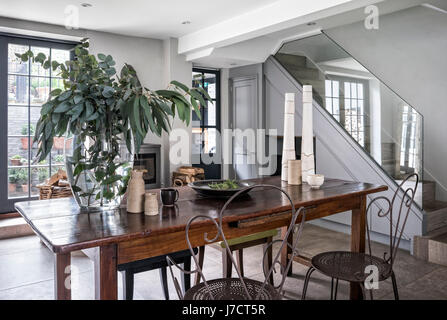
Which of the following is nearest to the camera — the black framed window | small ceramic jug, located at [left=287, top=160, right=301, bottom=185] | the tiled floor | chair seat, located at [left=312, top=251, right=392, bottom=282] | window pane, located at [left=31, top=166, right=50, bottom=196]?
chair seat, located at [left=312, top=251, right=392, bottom=282]

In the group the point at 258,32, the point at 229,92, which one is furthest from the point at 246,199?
the point at 229,92

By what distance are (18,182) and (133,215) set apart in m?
3.77

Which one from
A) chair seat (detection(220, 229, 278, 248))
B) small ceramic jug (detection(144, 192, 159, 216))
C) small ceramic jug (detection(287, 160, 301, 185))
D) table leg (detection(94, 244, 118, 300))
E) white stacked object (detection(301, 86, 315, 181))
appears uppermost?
white stacked object (detection(301, 86, 315, 181))

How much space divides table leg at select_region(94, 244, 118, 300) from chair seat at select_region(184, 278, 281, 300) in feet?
1.00

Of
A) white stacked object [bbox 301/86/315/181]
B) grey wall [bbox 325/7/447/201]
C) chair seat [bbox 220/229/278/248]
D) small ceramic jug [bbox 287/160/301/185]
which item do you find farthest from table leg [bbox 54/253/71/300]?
grey wall [bbox 325/7/447/201]

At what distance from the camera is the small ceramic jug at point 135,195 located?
69.2 inches

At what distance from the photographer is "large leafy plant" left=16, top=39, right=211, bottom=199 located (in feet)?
5.21

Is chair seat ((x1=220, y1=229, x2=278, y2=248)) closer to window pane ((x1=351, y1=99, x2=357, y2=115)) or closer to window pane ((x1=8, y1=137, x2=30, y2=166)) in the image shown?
window pane ((x1=351, y1=99, x2=357, y2=115))

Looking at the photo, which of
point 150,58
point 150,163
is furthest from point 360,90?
point 150,58

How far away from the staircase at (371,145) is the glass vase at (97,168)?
3.05 meters

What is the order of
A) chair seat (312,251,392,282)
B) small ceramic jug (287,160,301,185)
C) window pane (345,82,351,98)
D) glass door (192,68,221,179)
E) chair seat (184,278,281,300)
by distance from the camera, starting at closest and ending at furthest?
chair seat (184,278,281,300), chair seat (312,251,392,282), small ceramic jug (287,160,301,185), window pane (345,82,351,98), glass door (192,68,221,179)

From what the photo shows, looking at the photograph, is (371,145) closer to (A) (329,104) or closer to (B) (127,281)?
(A) (329,104)

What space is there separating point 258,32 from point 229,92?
192 centimetres

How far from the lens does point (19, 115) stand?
4707 millimetres
